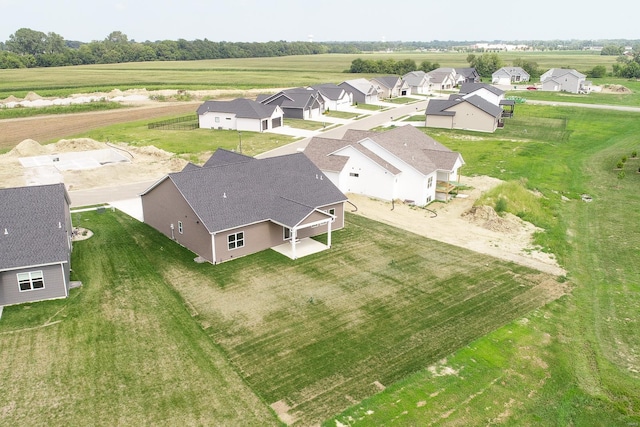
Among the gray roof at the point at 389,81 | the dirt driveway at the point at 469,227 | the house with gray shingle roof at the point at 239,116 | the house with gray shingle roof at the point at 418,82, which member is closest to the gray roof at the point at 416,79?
the house with gray shingle roof at the point at 418,82

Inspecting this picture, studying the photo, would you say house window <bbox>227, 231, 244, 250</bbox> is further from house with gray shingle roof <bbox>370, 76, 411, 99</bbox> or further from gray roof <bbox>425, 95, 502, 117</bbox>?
house with gray shingle roof <bbox>370, 76, 411, 99</bbox>

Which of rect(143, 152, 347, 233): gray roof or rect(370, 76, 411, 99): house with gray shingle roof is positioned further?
rect(370, 76, 411, 99): house with gray shingle roof

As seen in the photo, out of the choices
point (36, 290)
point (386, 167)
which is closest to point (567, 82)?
point (386, 167)

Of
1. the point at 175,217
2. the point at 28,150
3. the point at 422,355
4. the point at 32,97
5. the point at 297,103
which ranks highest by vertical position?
the point at 297,103

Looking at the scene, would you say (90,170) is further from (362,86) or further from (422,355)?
(362,86)

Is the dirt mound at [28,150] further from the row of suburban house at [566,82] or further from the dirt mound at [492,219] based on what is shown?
the row of suburban house at [566,82]

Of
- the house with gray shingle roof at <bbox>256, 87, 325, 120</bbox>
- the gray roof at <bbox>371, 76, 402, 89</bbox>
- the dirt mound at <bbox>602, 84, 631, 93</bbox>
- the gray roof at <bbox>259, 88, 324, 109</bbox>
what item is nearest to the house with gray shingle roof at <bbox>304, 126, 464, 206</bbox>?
the house with gray shingle roof at <bbox>256, 87, 325, 120</bbox>
